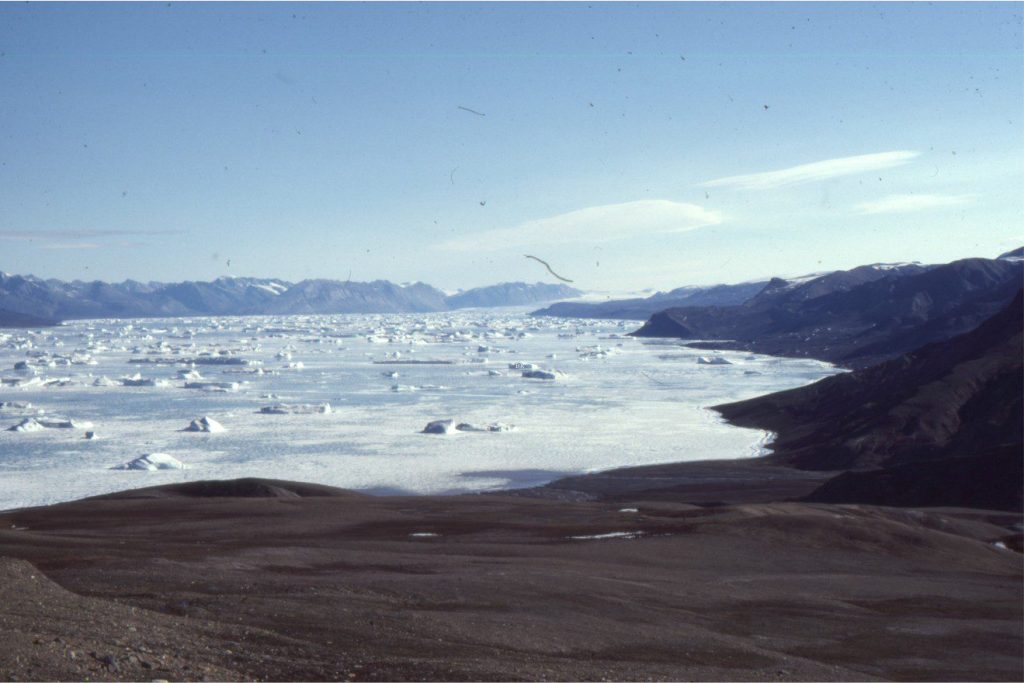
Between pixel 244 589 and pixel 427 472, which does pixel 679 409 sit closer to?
pixel 427 472

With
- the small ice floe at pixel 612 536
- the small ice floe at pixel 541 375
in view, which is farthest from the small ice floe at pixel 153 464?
the small ice floe at pixel 541 375

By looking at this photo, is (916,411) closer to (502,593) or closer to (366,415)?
(366,415)

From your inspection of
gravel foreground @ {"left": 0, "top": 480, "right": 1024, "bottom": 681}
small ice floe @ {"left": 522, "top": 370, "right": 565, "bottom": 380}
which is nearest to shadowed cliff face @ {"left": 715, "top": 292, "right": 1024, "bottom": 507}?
gravel foreground @ {"left": 0, "top": 480, "right": 1024, "bottom": 681}

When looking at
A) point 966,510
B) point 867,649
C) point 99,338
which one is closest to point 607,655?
point 867,649

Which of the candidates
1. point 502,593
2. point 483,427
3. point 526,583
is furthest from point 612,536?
point 483,427

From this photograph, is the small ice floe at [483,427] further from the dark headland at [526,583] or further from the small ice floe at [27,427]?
the small ice floe at [27,427]

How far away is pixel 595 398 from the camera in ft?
151

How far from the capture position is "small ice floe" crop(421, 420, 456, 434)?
34938 millimetres

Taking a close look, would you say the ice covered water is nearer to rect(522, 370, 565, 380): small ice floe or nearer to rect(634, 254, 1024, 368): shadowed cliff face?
rect(522, 370, 565, 380): small ice floe

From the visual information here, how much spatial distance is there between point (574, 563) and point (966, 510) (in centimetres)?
1202

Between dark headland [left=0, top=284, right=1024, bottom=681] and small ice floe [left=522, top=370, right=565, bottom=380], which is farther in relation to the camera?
small ice floe [left=522, top=370, right=565, bottom=380]

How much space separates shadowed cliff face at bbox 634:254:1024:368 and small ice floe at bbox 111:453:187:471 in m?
50.6

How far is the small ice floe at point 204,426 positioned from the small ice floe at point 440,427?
23.0 feet

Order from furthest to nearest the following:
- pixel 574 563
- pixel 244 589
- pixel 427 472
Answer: pixel 427 472, pixel 574 563, pixel 244 589
